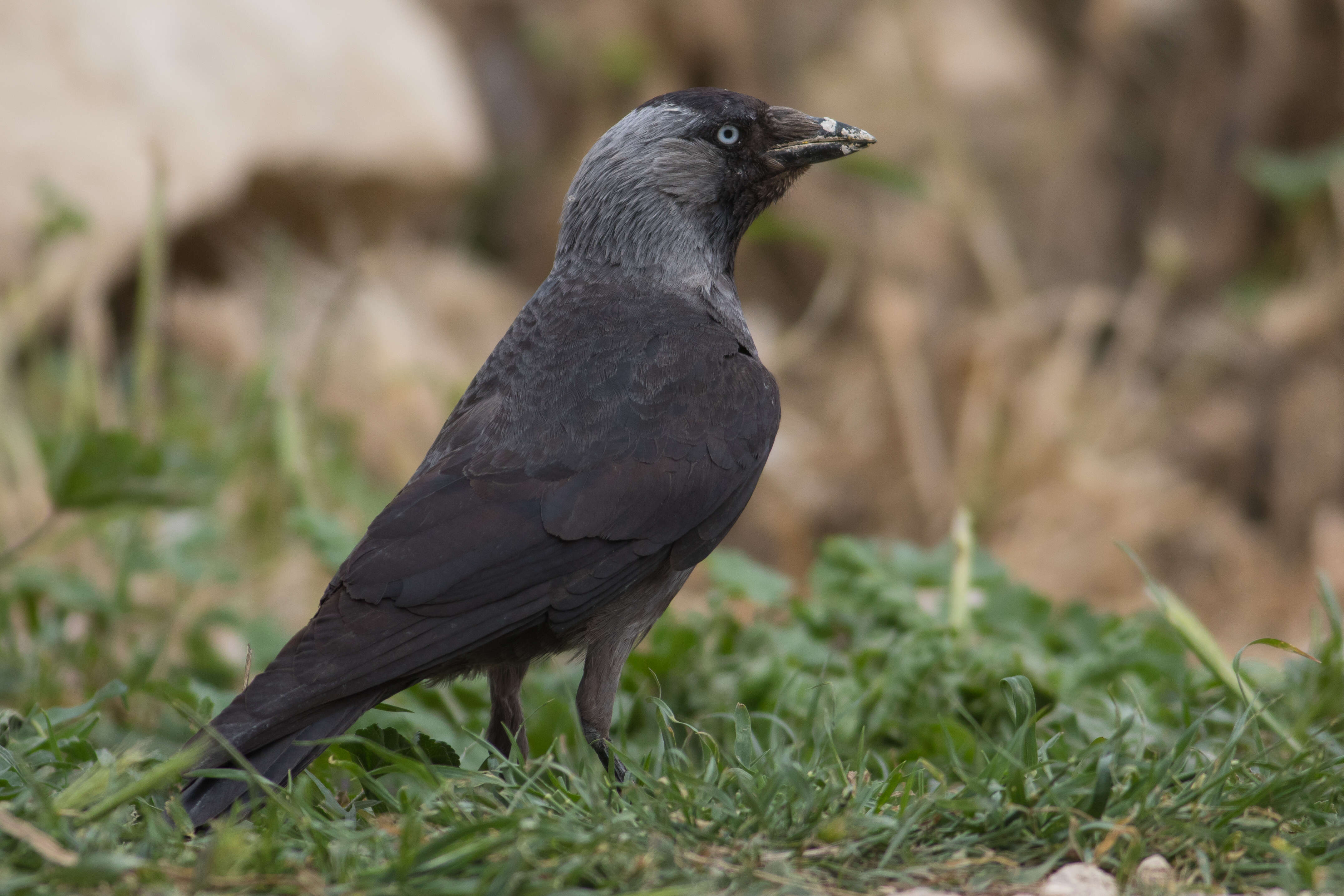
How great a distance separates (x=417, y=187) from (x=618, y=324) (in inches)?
216

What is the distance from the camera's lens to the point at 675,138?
3.49 meters

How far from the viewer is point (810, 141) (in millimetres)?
3510

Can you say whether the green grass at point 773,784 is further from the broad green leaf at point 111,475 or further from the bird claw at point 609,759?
the broad green leaf at point 111,475

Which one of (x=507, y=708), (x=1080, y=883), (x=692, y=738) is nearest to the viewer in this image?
(x=1080, y=883)

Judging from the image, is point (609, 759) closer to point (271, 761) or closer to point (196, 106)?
point (271, 761)

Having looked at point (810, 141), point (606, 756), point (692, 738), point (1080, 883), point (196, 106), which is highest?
point (196, 106)

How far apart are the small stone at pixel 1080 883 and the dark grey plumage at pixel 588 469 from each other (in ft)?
3.60

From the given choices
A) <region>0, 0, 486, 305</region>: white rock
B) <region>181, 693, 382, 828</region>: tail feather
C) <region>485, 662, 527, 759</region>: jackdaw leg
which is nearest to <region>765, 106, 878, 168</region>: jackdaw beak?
<region>485, 662, 527, 759</region>: jackdaw leg

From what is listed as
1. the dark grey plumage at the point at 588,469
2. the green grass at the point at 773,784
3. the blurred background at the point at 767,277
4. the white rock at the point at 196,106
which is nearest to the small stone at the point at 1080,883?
the green grass at the point at 773,784

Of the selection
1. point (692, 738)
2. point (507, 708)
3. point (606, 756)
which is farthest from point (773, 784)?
point (692, 738)

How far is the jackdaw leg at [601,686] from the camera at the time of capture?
2.89m

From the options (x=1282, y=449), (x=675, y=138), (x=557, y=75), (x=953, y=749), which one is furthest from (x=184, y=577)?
(x=557, y=75)

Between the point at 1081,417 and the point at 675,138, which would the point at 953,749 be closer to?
the point at 675,138

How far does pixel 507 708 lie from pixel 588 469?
0.64m
